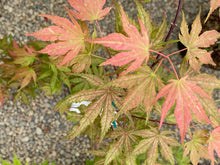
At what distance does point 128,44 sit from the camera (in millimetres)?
566

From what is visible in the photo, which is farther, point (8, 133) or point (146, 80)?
point (8, 133)

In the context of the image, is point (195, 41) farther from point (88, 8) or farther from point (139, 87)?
point (88, 8)

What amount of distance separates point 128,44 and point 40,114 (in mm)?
1453

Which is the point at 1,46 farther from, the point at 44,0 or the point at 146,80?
the point at 146,80

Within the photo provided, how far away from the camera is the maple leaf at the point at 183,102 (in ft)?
1.97

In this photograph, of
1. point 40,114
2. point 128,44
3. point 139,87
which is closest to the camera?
point 128,44

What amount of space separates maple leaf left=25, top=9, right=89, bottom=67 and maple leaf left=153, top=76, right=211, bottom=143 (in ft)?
1.09

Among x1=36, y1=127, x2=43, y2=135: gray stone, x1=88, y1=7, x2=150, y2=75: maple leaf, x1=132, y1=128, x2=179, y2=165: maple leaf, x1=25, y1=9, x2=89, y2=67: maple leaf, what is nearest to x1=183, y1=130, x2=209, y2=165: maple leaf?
x1=132, y1=128, x2=179, y2=165: maple leaf

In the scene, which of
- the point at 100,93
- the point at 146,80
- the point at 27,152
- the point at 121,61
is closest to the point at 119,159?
the point at 100,93

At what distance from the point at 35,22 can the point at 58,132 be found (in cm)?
100

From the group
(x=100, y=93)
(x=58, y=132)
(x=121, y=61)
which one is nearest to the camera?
(x=121, y=61)

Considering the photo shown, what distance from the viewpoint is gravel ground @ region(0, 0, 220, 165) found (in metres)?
1.70

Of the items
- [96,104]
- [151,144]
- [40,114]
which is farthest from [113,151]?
[40,114]

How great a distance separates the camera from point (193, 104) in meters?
0.62
